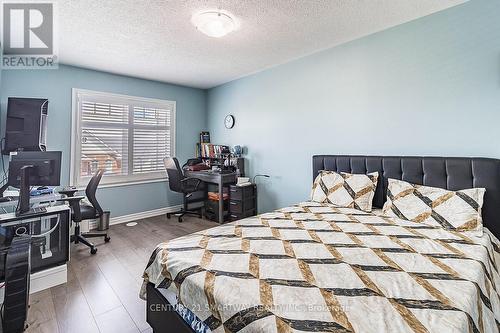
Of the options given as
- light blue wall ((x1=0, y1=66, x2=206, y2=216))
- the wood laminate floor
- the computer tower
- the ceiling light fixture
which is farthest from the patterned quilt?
light blue wall ((x1=0, y1=66, x2=206, y2=216))

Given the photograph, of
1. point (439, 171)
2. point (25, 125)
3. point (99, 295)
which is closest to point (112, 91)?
point (25, 125)

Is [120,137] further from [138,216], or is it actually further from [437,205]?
[437,205]

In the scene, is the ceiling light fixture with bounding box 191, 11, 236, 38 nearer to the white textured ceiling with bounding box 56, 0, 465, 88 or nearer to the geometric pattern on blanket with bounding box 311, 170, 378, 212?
the white textured ceiling with bounding box 56, 0, 465, 88

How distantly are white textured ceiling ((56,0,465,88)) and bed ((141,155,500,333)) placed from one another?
62.6 inches

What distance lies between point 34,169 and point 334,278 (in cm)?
278

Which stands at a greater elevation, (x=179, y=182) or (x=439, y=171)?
(x=439, y=171)

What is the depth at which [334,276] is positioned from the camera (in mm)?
1122

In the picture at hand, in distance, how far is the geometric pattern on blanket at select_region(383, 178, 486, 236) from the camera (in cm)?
173

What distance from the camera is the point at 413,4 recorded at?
206 cm

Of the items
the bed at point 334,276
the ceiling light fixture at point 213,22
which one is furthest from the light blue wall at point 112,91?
the bed at point 334,276

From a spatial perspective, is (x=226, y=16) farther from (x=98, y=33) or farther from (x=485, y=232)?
(x=485, y=232)

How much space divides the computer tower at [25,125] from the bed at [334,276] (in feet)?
8.72

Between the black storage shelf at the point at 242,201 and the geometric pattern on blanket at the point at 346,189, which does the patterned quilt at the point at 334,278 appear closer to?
the geometric pattern on blanket at the point at 346,189

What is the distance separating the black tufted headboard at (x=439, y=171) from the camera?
1829mm
